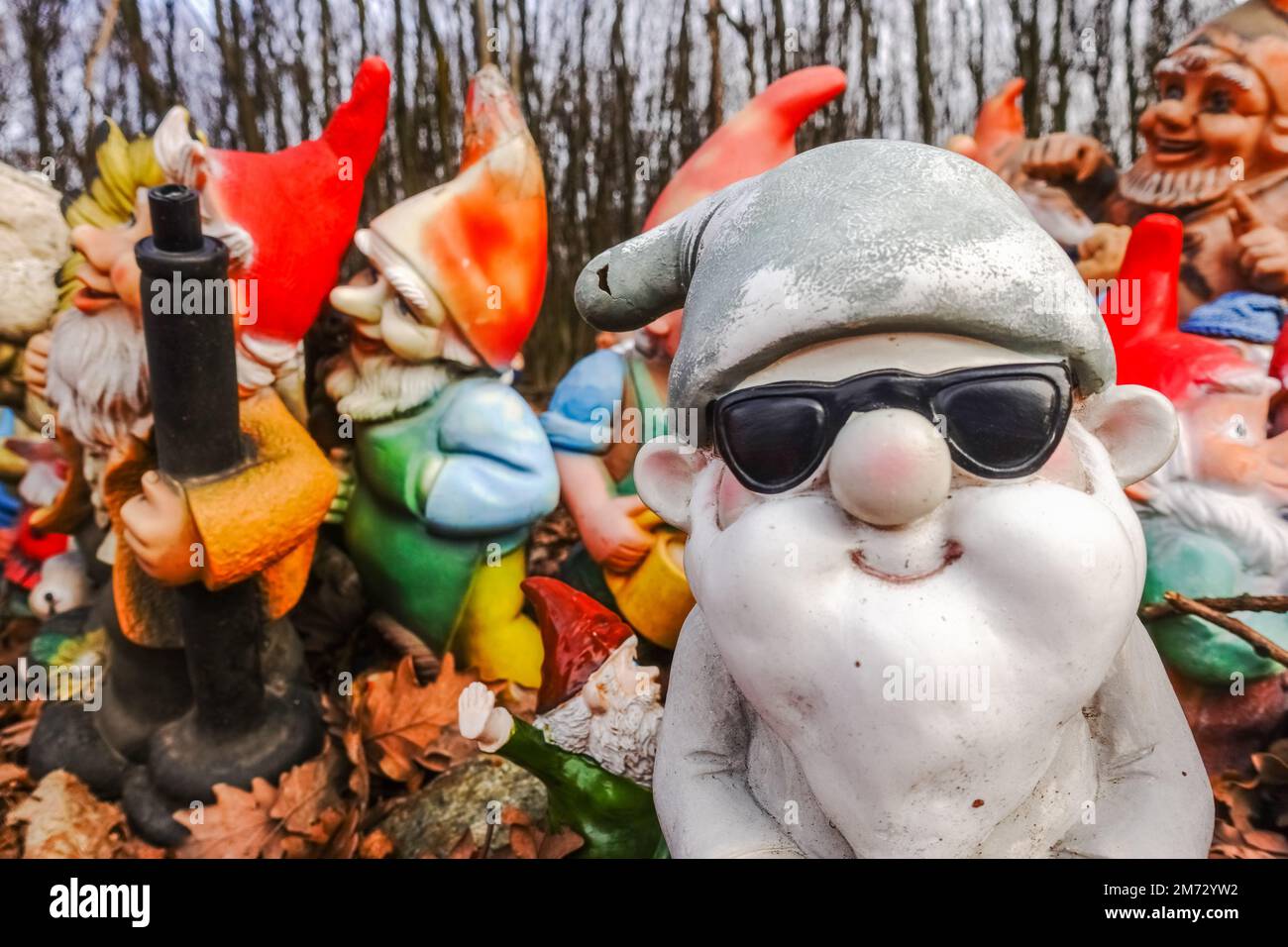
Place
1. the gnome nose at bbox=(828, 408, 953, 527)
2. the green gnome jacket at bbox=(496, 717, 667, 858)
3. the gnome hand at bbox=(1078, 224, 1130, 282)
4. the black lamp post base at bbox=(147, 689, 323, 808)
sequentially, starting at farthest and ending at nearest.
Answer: the gnome hand at bbox=(1078, 224, 1130, 282), the black lamp post base at bbox=(147, 689, 323, 808), the green gnome jacket at bbox=(496, 717, 667, 858), the gnome nose at bbox=(828, 408, 953, 527)

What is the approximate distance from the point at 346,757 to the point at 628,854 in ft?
2.83

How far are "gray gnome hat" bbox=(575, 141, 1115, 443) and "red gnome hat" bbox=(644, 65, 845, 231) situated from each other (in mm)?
1187

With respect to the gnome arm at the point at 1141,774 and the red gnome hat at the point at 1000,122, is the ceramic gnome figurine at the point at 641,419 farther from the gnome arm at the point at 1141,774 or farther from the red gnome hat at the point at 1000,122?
the gnome arm at the point at 1141,774

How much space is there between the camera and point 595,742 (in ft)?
4.54

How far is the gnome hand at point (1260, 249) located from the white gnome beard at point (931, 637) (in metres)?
1.56

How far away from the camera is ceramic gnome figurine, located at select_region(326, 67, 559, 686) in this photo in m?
2.19

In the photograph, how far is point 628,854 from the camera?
141 cm

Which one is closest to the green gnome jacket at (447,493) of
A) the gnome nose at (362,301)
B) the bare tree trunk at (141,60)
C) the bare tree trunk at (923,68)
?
the gnome nose at (362,301)

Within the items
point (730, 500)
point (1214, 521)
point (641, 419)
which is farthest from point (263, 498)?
point (1214, 521)

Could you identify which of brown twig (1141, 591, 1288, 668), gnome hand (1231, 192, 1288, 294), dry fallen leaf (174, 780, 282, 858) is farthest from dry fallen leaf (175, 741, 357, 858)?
gnome hand (1231, 192, 1288, 294)

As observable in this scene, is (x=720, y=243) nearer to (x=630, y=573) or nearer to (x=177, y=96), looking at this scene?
(x=630, y=573)

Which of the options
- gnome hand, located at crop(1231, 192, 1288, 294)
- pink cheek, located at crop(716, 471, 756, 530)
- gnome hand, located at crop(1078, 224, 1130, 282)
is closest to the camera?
pink cheek, located at crop(716, 471, 756, 530)

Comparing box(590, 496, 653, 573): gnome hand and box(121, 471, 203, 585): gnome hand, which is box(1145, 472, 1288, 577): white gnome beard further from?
box(121, 471, 203, 585): gnome hand
